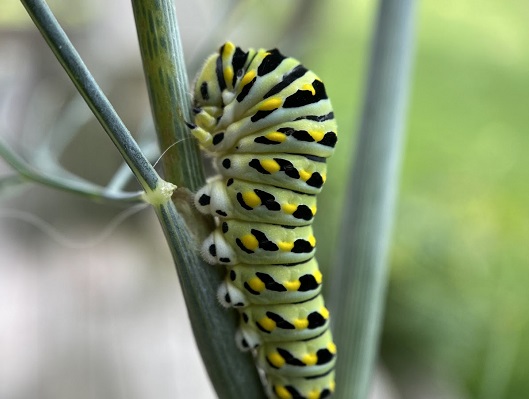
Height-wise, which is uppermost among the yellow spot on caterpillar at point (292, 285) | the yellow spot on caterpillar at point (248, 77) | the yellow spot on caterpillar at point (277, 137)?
the yellow spot on caterpillar at point (248, 77)

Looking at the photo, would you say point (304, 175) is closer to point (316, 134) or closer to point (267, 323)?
point (316, 134)

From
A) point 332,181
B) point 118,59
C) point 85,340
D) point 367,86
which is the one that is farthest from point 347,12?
point 367,86

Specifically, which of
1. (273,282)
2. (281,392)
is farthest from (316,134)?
(281,392)

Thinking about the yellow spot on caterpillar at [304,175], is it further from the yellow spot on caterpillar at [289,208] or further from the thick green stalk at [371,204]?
the thick green stalk at [371,204]

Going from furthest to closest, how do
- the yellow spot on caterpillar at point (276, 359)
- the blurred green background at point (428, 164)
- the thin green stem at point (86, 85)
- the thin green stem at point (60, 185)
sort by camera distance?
the blurred green background at point (428, 164)
the yellow spot on caterpillar at point (276, 359)
the thin green stem at point (60, 185)
the thin green stem at point (86, 85)

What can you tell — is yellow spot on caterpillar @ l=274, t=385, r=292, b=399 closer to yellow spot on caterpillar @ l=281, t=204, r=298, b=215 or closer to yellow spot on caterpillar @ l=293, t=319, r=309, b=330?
yellow spot on caterpillar @ l=293, t=319, r=309, b=330

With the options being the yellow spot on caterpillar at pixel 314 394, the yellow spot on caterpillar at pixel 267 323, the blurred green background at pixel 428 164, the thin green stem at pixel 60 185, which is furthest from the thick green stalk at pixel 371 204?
the blurred green background at pixel 428 164
